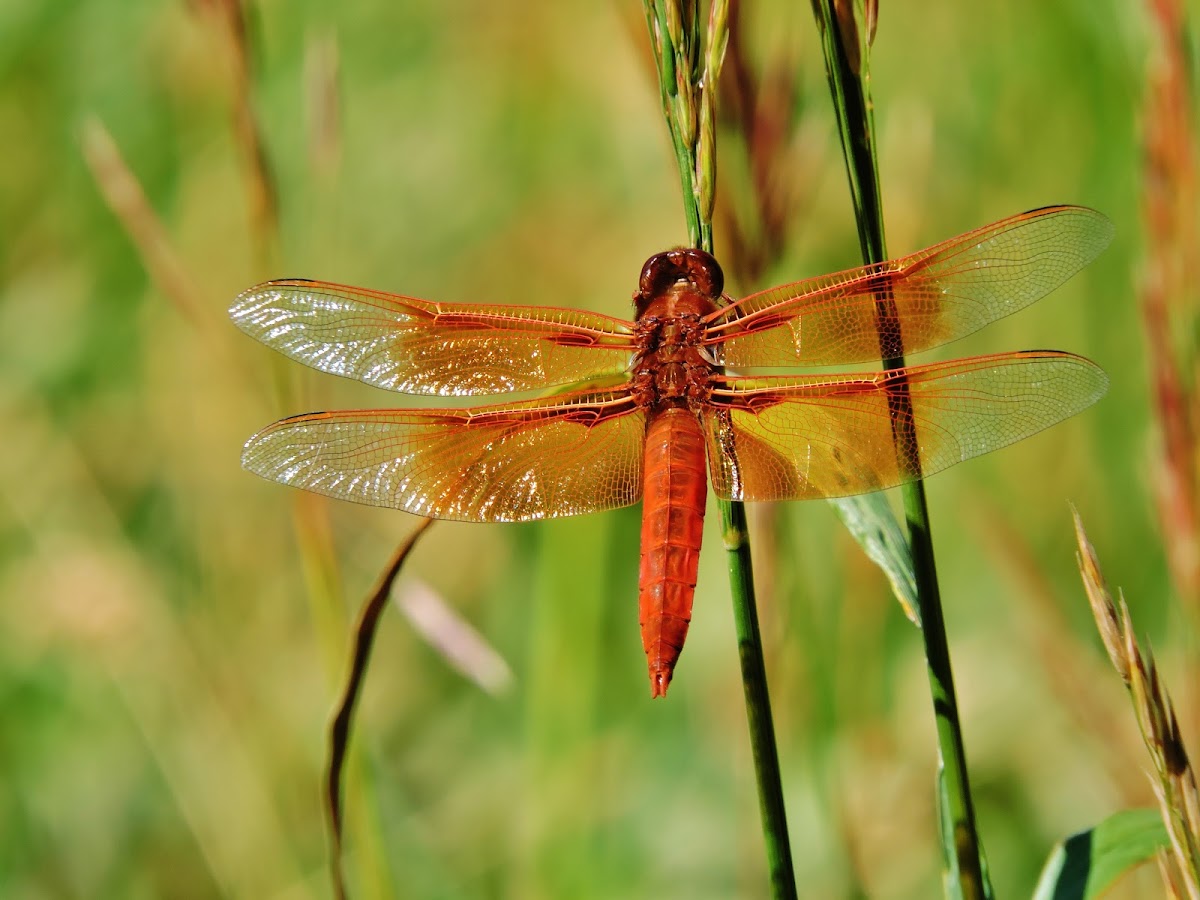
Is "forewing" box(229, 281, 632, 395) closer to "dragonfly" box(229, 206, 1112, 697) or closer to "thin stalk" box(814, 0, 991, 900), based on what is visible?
"dragonfly" box(229, 206, 1112, 697)

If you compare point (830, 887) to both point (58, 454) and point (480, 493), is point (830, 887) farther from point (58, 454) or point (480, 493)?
point (58, 454)

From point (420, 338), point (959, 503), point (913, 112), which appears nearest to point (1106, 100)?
point (913, 112)

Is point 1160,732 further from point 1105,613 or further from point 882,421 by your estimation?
point 882,421

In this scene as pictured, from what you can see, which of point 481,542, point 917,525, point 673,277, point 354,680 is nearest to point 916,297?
point 673,277

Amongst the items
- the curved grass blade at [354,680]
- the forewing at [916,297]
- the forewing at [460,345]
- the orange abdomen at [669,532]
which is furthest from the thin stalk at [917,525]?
the forewing at [460,345]

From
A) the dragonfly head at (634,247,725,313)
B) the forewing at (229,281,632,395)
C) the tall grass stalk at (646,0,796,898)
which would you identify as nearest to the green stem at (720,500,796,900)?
the tall grass stalk at (646,0,796,898)

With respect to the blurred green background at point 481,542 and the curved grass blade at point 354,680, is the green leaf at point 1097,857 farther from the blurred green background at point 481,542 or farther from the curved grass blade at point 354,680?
the curved grass blade at point 354,680
